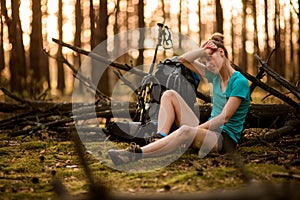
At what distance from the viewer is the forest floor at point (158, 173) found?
12.2ft

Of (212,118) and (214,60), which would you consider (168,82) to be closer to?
(214,60)

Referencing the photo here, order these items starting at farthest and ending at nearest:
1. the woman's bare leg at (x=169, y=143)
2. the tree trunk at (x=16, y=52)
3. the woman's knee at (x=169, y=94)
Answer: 1. the tree trunk at (x=16, y=52)
2. the woman's knee at (x=169, y=94)
3. the woman's bare leg at (x=169, y=143)

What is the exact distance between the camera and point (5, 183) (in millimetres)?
4102

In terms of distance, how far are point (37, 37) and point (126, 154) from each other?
52.9 ft

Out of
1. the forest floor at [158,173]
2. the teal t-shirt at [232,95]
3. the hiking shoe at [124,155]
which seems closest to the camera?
the forest floor at [158,173]

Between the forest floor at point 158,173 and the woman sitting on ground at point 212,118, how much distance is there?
7.2 inches

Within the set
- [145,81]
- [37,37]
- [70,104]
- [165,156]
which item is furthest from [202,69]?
[37,37]

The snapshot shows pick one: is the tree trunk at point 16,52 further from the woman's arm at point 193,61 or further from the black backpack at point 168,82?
the woman's arm at point 193,61

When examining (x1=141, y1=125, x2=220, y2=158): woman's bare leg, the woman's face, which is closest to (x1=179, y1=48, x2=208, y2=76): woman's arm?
the woman's face

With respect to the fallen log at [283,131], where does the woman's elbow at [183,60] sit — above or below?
above

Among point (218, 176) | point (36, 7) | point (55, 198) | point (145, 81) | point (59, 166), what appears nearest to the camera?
point (55, 198)

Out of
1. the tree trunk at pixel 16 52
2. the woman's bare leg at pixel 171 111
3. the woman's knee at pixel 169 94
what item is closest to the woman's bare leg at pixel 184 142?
the woman's bare leg at pixel 171 111

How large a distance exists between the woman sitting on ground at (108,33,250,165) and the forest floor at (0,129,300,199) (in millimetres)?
182

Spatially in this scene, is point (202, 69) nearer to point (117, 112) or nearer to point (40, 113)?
point (117, 112)
